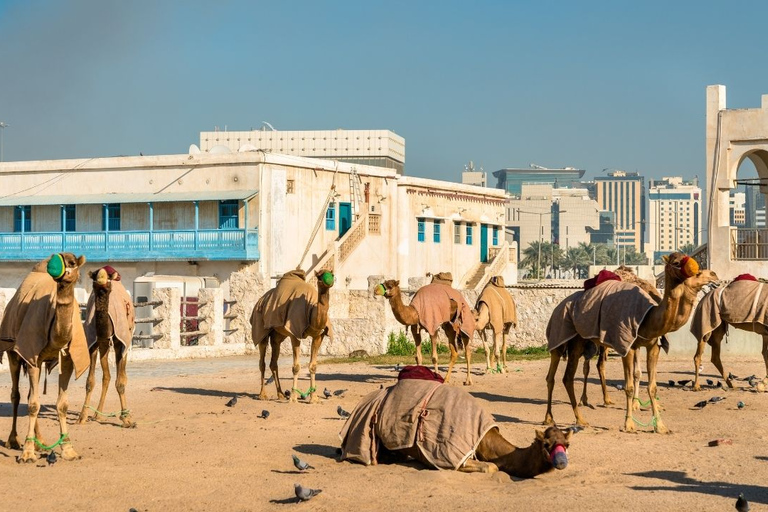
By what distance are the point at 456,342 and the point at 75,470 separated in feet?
31.0

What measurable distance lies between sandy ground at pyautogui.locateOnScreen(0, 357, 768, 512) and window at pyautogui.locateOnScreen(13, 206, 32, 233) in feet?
85.1

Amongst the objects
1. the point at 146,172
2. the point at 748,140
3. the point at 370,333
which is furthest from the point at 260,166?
the point at 748,140

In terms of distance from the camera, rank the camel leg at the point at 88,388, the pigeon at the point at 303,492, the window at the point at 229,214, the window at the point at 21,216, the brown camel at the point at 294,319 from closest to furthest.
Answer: the pigeon at the point at 303,492
the camel leg at the point at 88,388
the brown camel at the point at 294,319
the window at the point at 229,214
the window at the point at 21,216

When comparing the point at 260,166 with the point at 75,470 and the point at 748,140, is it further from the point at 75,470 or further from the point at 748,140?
the point at 75,470

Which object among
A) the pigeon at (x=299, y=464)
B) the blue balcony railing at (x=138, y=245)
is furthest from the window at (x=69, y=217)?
the pigeon at (x=299, y=464)

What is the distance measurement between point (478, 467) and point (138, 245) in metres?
30.7

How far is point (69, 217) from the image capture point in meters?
42.0

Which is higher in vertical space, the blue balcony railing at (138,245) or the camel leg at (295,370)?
the blue balcony railing at (138,245)

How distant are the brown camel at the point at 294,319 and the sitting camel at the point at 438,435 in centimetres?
518

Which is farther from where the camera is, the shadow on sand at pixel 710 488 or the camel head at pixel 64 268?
the camel head at pixel 64 268

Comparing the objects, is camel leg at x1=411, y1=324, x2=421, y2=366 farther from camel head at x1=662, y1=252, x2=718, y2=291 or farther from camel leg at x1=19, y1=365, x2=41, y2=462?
camel leg at x1=19, y1=365, x2=41, y2=462

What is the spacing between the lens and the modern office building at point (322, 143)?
5425 centimetres

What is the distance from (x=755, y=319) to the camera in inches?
752

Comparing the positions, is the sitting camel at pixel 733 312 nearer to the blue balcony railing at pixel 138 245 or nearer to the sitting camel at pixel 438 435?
the sitting camel at pixel 438 435
